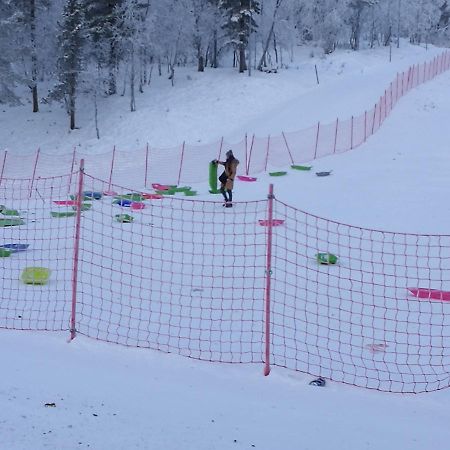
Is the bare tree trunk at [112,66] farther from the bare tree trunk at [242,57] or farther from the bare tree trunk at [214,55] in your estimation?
the bare tree trunk at [214,55]

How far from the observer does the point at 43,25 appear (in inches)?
1661

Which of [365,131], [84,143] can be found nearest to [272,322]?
[365,131]

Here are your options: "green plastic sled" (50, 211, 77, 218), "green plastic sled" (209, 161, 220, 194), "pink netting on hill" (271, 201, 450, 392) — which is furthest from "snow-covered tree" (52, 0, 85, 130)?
"pink netting on hill" (271, 201, 450, 392)

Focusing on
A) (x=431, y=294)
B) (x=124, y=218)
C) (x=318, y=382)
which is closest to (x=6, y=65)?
(x=124, y=218)

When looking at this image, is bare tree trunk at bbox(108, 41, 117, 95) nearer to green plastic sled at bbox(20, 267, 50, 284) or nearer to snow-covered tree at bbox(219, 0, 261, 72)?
snow-covered tree at bbox(219, 0, 261, 72)

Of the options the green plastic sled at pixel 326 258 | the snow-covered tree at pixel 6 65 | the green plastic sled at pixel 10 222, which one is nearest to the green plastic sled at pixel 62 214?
the green plastic sled at pixel 10 222

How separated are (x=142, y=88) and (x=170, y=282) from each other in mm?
33855

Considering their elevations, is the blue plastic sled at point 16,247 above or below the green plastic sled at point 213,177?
below

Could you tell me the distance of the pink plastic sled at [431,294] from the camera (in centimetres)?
895

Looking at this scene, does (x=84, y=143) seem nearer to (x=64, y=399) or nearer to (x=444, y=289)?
(x=444, y=289)

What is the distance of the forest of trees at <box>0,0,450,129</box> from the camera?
1371 inches

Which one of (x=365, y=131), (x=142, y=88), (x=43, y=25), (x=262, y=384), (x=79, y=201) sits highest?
(x=43, y=25)

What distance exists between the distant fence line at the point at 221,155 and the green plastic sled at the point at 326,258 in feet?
35.4

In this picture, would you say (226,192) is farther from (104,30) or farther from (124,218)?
(104,30)
